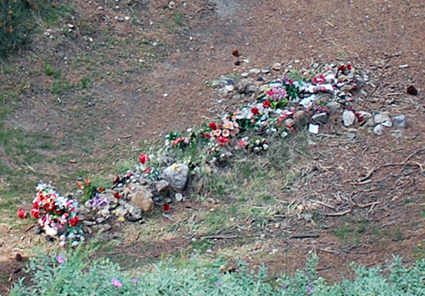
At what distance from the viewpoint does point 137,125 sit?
16.4 ft

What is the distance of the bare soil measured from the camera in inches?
A: 143

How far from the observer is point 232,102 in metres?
5.09

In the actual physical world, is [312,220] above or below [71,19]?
below

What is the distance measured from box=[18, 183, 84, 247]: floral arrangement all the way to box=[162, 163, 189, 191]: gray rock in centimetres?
62

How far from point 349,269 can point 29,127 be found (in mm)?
2813

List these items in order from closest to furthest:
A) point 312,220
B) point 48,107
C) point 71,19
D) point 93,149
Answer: point 312,220, point 93,149, point 48,107, point 71,19

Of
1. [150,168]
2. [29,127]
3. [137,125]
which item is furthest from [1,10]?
[150,168]

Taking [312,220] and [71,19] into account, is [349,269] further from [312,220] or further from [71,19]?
[71,19]

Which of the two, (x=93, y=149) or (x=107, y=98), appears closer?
(x=93, y=149)

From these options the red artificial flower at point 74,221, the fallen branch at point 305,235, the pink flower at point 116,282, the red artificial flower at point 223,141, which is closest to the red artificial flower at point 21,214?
the red artificial flower at point 74,221

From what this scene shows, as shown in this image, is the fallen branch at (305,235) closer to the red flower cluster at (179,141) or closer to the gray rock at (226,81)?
the red flower cluster at (179,141)

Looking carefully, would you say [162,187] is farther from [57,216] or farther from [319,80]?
[319,80]

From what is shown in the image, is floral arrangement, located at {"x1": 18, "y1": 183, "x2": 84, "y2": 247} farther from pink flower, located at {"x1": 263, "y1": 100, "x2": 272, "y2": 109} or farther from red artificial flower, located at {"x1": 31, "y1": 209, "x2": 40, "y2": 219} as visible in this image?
pink flower, located at {"x1": 263, "y1": 100, "x2": 272, "y2": 109}

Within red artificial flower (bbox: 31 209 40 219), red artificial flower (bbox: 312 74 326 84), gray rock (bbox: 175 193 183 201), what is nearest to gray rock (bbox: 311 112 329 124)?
red artificial flower (bbox: 312 74 326 84)
